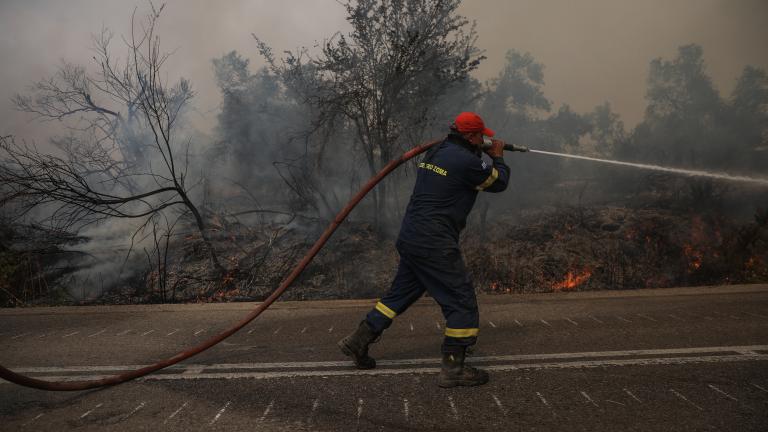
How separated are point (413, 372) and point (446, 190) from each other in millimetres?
1158

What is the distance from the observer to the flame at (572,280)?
24.8 feet

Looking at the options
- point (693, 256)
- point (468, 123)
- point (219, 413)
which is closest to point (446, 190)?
point (468, 123)

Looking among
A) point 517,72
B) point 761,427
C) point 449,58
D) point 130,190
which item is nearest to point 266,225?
point 130,190

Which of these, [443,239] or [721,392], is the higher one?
[443,239]

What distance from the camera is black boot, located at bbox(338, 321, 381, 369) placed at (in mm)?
3395

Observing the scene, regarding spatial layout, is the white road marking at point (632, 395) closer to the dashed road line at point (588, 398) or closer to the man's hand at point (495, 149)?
the dashed road line at point (588, 398)

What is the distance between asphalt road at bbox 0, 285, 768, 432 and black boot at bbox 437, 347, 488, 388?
57mm

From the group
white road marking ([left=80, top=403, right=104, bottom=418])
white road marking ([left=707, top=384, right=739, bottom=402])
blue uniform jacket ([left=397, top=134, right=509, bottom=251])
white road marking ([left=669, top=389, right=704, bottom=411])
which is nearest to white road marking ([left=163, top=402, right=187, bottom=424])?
white road marking ([left=80, top=403, right=104, bottom=418])

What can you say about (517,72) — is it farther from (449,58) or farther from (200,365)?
(200,365)

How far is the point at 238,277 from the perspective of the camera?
26.4ft

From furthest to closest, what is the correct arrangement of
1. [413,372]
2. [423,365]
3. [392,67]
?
[392,67] < [423,365] < [413,372]

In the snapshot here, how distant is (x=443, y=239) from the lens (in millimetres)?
3412

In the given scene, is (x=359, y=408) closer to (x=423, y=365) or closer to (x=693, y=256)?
(x=423, y=365)

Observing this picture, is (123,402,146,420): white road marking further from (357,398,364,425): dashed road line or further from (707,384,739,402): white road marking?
(707,384,739,402): white road marking
